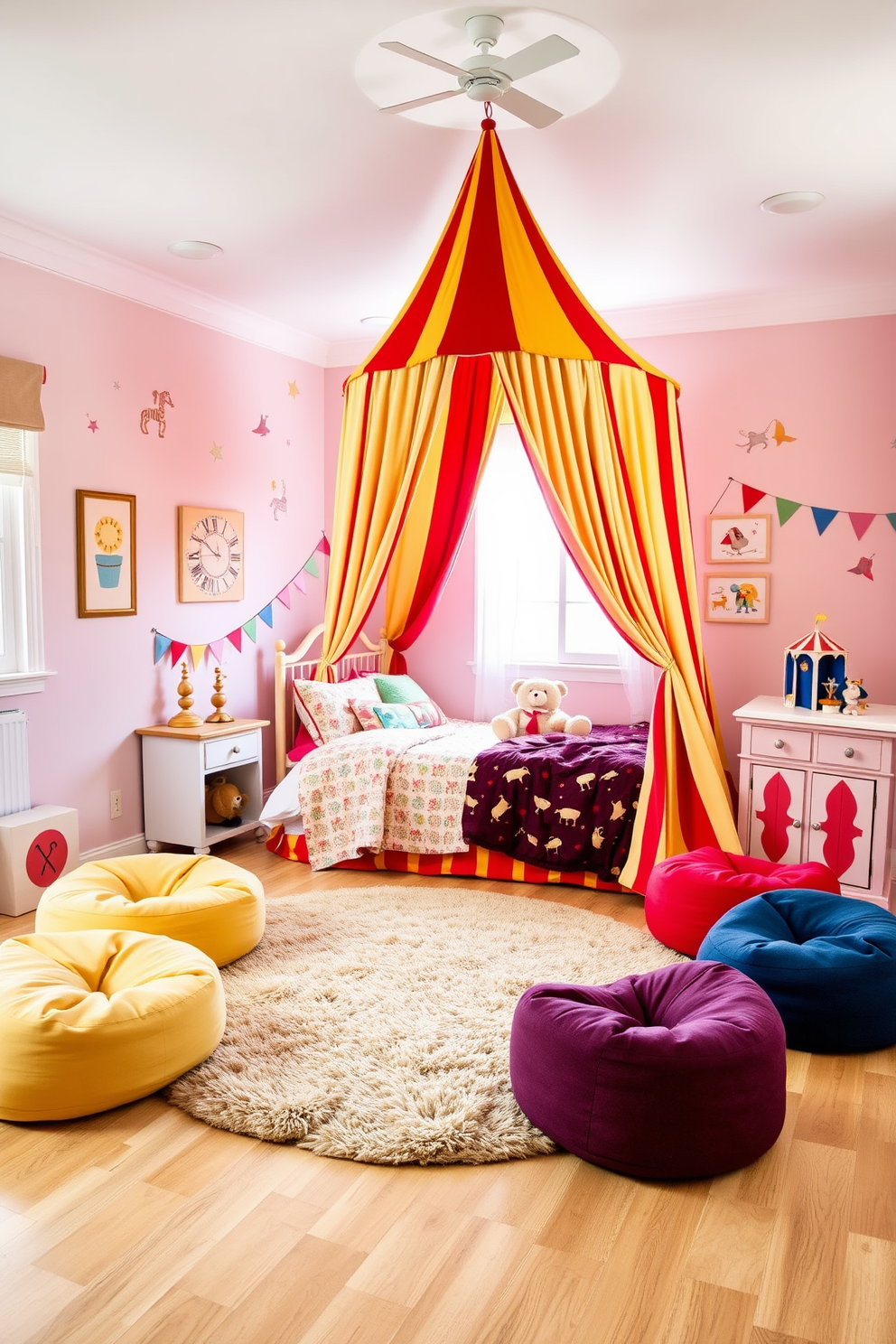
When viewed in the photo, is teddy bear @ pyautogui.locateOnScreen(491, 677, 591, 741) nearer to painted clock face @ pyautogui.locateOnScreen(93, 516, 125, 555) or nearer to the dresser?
the dresser

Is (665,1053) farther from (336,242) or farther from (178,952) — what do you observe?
(336,242)

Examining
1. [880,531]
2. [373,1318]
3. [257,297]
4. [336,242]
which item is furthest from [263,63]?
[880,531]

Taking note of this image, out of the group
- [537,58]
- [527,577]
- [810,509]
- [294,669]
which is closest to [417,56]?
[537,58]

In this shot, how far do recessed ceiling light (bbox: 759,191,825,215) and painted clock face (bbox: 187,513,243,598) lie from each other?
9.45 feet

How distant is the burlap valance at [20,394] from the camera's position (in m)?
3.72

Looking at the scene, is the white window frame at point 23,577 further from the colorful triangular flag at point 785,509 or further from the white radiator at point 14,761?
the colorful triangular flag at point 785,509

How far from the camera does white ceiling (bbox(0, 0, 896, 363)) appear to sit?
8.04 feet

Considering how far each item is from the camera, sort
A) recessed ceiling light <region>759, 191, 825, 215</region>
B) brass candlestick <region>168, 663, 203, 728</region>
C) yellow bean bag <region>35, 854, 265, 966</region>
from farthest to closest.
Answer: brass candlestick <region>168, 663, 203, 728</region> → recessed ceiling light <region>759, 191, 825, 215</region> → yellow bean bag <region>35, 854, 265, 966</region>

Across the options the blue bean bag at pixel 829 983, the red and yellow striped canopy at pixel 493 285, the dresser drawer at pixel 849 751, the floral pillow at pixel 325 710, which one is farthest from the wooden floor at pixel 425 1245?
the floral pillow at pixel 325 710

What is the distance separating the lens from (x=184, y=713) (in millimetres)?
4559

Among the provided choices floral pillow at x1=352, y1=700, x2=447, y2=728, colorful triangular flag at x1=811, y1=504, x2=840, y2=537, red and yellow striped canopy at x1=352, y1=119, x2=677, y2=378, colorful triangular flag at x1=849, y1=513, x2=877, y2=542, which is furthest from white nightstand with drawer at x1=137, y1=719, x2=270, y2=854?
colorful triangular flag at x1=849, y1=513, x2=877, y2=542

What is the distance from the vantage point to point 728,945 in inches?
111

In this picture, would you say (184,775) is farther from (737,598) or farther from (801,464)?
(801,464)

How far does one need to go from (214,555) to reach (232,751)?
105 centimetres
